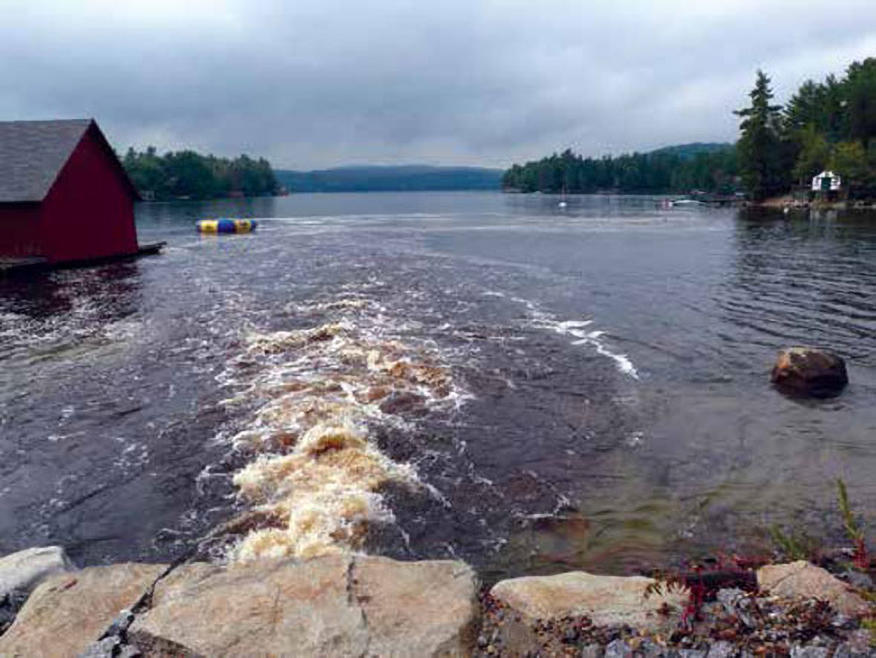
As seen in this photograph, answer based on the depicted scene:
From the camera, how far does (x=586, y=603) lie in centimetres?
645

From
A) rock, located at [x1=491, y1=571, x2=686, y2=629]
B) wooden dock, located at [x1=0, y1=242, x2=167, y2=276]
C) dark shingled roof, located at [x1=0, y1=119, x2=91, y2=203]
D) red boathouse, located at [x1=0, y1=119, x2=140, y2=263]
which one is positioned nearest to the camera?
rock, located at [x1=491, y1=571, x2=686, y2=629]

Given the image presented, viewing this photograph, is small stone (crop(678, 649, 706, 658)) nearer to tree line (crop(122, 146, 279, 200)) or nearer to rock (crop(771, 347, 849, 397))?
rock (crop(771, 347, 849, 397))

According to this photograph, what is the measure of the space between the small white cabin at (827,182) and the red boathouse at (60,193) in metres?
96.4

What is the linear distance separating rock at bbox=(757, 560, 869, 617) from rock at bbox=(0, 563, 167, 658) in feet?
20.8

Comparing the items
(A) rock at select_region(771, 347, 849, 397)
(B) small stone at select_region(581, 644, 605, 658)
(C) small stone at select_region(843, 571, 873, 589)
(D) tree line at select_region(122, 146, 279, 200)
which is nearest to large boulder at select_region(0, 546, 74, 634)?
(B) small stone at select_region(581, 644, 605, 658)

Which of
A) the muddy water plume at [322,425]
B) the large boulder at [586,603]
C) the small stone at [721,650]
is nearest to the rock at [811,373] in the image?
A: the muddy water plume at [322,425]

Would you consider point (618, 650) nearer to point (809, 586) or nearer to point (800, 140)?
point (809, 586)

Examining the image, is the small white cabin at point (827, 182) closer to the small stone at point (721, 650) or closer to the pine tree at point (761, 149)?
the pine tree at point (761, 149)

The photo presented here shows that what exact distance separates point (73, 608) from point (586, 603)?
16.5 ft

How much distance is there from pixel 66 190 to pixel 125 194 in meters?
6.69

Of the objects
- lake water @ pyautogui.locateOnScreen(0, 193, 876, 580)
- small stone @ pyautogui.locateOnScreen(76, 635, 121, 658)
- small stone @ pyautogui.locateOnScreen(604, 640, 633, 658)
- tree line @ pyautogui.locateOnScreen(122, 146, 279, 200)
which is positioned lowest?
lake water @ pyautogui.locateOnScreen(0, 193, 876, 580)

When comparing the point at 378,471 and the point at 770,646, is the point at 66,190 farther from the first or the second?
the point at 770,646

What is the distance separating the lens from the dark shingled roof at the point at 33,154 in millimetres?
33688

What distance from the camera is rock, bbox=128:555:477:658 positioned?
5.70 m
